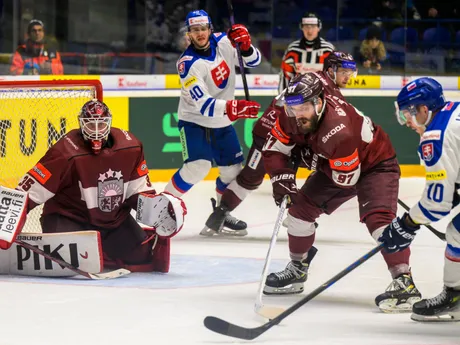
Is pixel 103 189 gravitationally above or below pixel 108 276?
above

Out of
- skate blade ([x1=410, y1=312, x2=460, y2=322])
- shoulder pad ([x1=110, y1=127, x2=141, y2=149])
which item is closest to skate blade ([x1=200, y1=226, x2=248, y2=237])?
shoulder pad ([x1=110, y1=127, x2=141, y2=149])

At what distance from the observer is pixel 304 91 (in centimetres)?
418

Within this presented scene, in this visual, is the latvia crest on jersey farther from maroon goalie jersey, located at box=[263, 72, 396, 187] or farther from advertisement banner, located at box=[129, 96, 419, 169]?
advertisement banner, located at box=[129, 96, 419, 169]

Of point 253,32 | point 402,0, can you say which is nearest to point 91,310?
A: point 253,32

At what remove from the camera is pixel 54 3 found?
327 inches

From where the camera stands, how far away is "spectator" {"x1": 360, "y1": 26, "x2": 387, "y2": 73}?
356 inches

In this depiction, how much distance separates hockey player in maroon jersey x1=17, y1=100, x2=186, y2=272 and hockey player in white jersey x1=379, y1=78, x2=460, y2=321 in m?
1.27

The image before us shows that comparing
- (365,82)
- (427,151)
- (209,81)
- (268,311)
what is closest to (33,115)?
(209,81)

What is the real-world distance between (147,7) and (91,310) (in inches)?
189

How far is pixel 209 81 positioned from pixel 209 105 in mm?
193

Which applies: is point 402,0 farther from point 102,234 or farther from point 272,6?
point 102,234

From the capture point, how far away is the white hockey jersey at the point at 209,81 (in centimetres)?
605

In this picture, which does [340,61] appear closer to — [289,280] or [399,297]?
[289,280]

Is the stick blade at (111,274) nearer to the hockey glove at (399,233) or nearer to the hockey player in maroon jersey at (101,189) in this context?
the hockey player in maroon jersey at (101,189)
